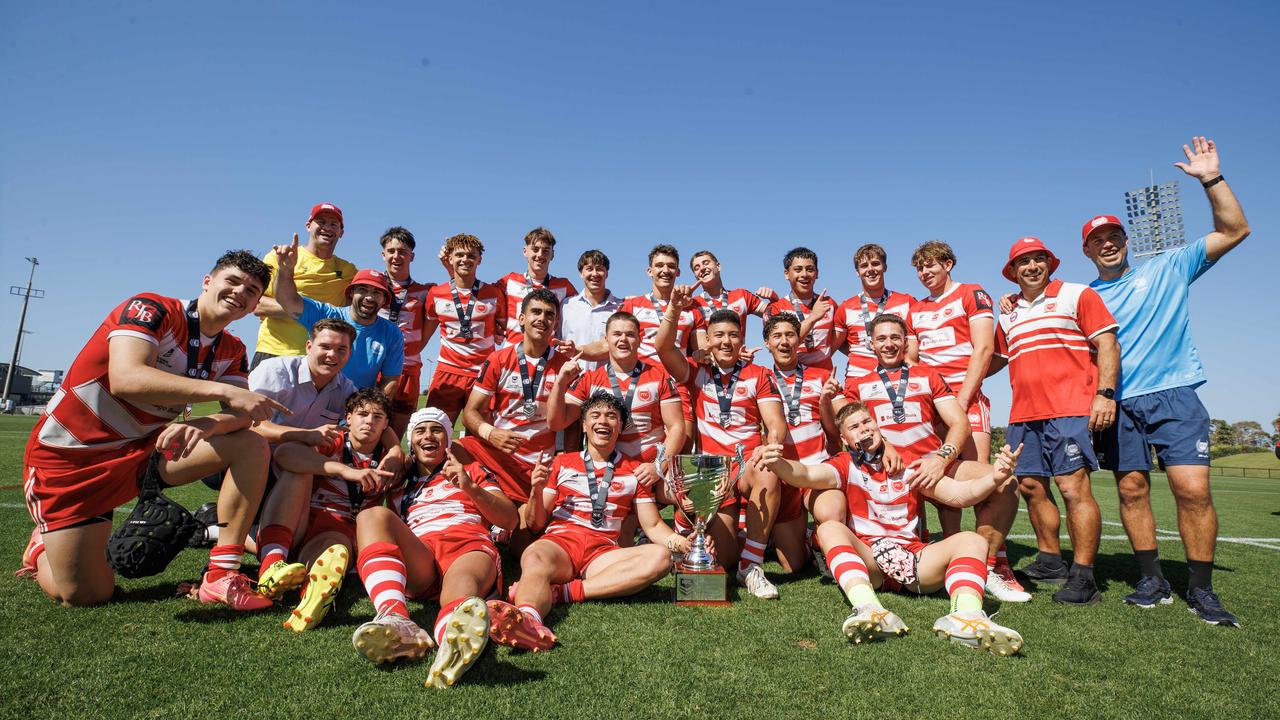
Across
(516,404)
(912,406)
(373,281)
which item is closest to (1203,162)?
(912,406)

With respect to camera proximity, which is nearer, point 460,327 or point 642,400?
point 642,400

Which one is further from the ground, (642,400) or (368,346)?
(368,346)

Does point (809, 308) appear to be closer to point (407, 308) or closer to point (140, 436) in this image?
point (407, 308)

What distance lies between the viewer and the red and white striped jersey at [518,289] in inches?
256

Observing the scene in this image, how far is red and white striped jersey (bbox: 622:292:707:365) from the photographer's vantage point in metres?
6.25

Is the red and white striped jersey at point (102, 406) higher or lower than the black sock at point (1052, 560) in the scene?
higher

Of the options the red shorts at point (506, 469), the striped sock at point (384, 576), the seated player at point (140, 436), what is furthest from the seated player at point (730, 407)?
the seated player at point (140, 436)

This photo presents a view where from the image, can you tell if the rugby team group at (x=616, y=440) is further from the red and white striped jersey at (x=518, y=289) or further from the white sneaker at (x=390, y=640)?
the red and white striped jersey at (x=518, y=289)

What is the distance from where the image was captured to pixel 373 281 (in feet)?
17.5

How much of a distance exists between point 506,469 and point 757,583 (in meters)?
2.29

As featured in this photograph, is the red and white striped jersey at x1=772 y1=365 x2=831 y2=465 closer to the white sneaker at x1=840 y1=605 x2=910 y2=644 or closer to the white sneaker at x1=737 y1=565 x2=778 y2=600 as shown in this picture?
the white sneaker at x1=737 y1=565 x2=778 y2=600

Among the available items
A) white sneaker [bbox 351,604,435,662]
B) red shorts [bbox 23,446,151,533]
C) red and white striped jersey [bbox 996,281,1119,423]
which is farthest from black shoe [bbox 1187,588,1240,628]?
red shorts [bbox 23,446,151,533]

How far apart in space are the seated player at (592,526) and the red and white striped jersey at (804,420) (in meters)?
1.34

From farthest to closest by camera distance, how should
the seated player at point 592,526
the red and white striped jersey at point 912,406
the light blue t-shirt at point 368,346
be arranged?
the light blue t-shirt at point 368,346, the red and white striped jersey at point 912,406, the seated player at point 592,526
